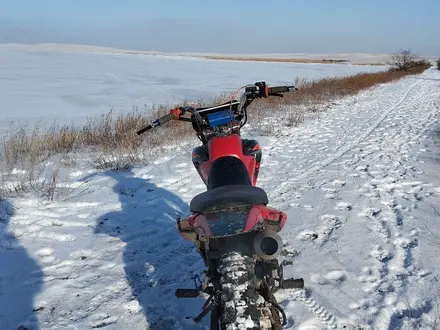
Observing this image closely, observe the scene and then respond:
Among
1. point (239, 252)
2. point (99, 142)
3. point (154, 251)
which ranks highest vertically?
point (239, 252)

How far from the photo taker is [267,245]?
6.15 ft

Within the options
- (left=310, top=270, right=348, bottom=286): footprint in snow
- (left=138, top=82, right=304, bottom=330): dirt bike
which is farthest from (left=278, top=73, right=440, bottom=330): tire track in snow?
(left=138, top=82, right=304, bottom=330): dirt bike

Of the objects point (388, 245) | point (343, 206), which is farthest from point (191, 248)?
point (343, 206)

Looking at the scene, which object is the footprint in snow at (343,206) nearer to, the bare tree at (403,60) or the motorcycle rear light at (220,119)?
the motorcycle rear light at (220,119)

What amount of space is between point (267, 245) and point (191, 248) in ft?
6.92

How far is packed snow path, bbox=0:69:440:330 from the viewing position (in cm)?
281

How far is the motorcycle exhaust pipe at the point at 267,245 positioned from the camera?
1847mm

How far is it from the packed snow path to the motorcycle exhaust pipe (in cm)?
103

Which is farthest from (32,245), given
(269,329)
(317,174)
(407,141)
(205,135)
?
(407,141)

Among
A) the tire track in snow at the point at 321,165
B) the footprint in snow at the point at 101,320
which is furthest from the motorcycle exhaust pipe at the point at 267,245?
the tire track in snow at the point at 321,165

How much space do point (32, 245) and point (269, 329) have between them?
292 cm

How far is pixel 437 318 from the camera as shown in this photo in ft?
8.54

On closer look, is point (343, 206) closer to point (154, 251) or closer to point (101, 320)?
point (154, 251)

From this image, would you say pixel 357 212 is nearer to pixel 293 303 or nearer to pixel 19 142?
pixel 293 303
